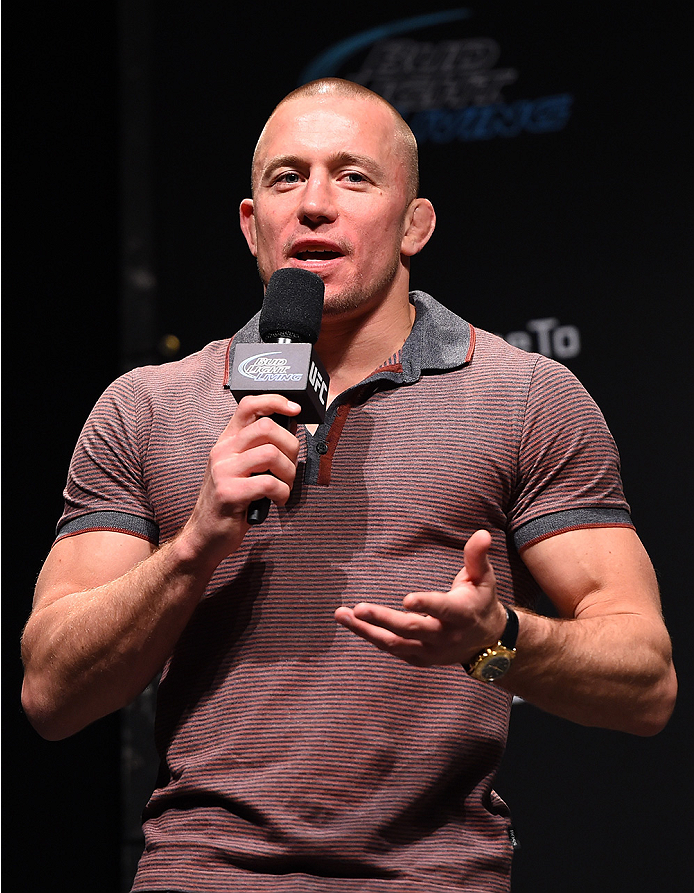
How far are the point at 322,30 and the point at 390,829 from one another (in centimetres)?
256

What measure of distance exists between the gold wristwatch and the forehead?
35.6 inches

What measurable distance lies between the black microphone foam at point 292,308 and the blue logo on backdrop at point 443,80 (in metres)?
1.64

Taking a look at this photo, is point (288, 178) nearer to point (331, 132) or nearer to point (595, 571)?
point (331, 132)

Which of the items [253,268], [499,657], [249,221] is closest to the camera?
[499,657]

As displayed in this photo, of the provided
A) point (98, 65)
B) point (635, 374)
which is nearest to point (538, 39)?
point (635, 374)

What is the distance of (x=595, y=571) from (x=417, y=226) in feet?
2.43

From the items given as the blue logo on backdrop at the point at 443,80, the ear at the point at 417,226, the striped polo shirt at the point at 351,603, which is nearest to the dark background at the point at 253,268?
the blue logo on backdrop at the point at 443,80

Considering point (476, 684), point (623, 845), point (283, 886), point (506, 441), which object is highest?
point (506, 441)

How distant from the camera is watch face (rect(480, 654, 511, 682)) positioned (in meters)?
1.33

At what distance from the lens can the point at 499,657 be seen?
1.33 m

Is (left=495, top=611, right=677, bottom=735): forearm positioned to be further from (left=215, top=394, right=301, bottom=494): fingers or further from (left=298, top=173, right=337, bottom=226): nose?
(left=298, top=173, right=337, bottom=226): nose

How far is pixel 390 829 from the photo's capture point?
1.50 meters

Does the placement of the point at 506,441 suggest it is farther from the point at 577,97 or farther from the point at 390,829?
the point at 577,97

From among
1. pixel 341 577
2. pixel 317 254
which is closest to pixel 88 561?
pixel 341 577
